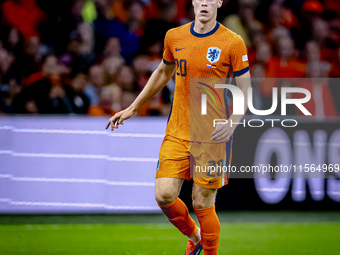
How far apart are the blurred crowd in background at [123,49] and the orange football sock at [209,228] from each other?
293 centimetres

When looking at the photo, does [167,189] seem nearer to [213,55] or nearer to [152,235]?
[213,55]

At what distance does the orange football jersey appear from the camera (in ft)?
10.4

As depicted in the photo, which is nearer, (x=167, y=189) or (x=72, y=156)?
(x=167, y=189)

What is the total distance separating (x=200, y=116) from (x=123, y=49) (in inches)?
168

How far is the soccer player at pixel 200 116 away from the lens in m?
3.18

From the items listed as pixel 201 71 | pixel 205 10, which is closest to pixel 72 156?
pixel 201 71

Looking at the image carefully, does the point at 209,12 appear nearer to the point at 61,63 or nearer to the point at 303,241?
the point at 303,241

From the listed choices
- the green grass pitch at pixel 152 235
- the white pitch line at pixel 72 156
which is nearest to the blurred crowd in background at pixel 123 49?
the white pitch line at pixel 72 156

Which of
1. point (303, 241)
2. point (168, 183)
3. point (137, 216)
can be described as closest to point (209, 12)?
point (168, 183)

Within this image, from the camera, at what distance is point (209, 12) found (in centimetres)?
321

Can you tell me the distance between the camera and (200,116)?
10.8 feet

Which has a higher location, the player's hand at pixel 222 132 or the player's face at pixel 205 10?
the player's face at pixel 205 10

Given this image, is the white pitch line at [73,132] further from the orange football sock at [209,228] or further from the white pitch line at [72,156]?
the orange football sock at [209,228]

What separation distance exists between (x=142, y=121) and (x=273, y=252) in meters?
2.22
